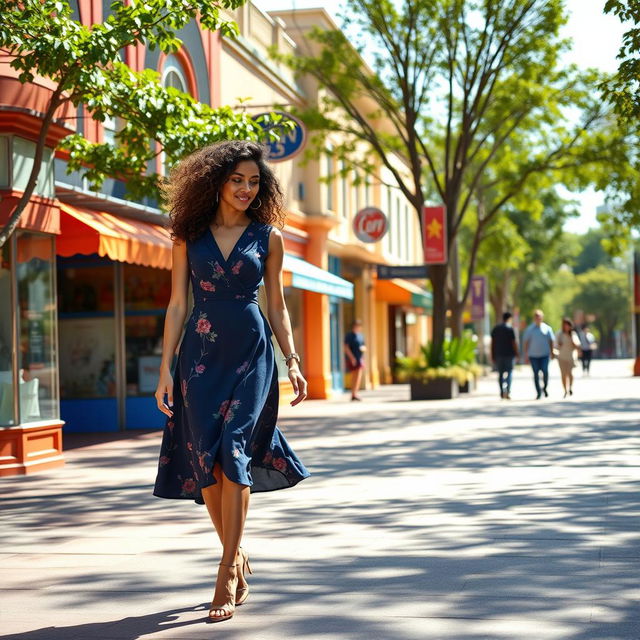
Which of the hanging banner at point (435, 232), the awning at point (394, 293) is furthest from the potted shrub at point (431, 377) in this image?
the awning at point (394, 293)


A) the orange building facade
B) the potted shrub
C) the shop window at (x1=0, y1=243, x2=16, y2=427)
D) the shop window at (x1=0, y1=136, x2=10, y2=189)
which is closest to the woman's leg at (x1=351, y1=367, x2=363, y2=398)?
the potted shrub

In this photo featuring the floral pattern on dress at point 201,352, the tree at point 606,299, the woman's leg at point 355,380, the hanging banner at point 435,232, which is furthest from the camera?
the tree at point 606,299

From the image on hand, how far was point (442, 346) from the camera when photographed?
2486 cm

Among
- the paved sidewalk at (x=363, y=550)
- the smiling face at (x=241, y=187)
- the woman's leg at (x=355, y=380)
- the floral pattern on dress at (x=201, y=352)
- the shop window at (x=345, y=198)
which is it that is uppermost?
the shop window at (x=345, y=198)

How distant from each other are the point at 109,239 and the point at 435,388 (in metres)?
11.9

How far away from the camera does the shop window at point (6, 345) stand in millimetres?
11398

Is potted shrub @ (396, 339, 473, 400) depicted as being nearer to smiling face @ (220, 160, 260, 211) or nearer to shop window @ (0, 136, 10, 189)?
shop window @ (0, 136, 10, 189)

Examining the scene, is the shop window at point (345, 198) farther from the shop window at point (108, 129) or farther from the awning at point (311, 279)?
the shop window at point (108, 129)

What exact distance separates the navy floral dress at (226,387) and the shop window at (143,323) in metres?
12.6

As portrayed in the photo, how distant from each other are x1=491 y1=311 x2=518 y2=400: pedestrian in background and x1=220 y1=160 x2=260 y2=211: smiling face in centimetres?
1839

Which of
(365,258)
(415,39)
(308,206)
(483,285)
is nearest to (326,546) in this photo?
(415,39)

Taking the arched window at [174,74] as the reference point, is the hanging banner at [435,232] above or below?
below

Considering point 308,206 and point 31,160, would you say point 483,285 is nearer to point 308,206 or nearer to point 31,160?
point 308,206

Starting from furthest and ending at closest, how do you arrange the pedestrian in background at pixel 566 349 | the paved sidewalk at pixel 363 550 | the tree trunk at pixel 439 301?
the tree trunk at pixel 439 301, the pedestrian in background at pixel 566 349, the paved sidewalk at pixel 363 550
